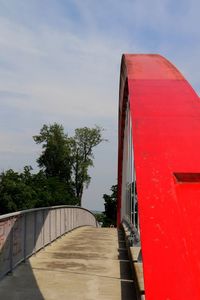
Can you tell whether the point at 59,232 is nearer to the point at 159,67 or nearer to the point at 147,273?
the point at 159,67

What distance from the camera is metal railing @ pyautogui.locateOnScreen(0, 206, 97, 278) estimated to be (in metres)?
7.42

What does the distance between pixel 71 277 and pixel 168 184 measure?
3.84 m

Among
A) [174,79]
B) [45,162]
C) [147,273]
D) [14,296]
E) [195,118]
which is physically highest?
[45,162]

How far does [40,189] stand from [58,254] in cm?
4391

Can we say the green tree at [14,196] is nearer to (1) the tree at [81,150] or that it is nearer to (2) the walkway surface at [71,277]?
(1) the tree at [81,150]

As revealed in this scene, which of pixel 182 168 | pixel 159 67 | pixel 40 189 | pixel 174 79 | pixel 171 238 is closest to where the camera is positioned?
pixel 171 238

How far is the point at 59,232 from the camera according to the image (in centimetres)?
1392

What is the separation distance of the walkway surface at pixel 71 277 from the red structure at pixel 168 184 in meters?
2.34

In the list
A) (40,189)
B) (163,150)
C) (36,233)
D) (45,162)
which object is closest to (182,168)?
(163,150)

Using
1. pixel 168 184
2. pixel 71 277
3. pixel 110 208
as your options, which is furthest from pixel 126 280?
pixel 110 208

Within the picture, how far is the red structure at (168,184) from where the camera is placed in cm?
350

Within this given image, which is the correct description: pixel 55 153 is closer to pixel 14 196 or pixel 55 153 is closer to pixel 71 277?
pixel 14 196

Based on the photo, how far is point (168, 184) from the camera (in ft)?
14.3

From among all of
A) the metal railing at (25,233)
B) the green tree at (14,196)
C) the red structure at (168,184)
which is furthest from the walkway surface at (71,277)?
the green tree at (14,196)
